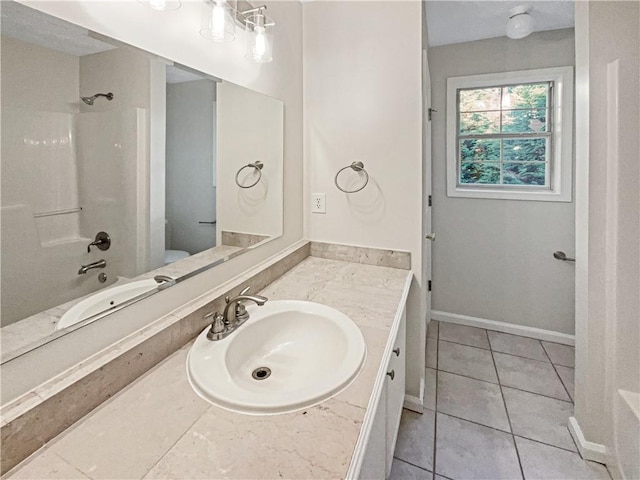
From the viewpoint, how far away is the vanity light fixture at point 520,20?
2.12m

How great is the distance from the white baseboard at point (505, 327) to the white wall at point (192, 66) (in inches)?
69.7

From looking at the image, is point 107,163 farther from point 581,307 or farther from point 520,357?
point 520,357

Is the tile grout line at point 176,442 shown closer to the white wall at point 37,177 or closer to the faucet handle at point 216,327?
the faucet handle at point 216,327

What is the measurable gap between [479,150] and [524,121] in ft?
1.26

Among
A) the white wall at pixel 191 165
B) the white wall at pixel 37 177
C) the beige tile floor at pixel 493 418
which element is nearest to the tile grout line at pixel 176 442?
the white wall at pixel 37 177

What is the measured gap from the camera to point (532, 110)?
2.61 m

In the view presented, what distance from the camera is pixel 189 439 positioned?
2.10 feet

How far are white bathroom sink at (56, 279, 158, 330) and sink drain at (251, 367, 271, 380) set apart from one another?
394 mm

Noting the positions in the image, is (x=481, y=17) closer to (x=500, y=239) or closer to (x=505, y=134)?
(x=505, y=134)

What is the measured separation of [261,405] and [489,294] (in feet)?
8.51

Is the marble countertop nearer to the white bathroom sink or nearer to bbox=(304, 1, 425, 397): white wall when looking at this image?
the white bathroom sink

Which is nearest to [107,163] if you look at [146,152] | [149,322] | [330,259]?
[146,152]

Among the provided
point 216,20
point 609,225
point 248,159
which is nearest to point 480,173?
point 609,225

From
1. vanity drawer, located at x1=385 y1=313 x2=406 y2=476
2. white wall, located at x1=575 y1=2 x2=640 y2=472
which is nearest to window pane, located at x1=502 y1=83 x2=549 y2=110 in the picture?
white wall, located at x1=575 y1=2 x2=640 y2=472
